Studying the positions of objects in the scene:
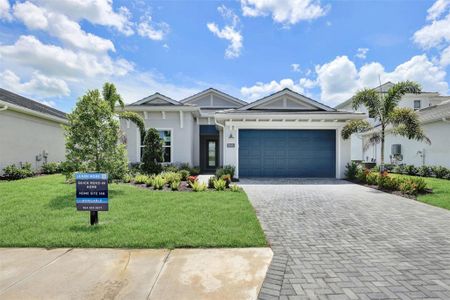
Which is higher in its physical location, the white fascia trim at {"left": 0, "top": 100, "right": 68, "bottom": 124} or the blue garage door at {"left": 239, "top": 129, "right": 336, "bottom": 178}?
the white fascia trim at {"left": 0, "top": 100, "right": 68, "bottom": 124}

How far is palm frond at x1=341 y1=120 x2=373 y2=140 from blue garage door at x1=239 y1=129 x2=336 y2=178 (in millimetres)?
1386

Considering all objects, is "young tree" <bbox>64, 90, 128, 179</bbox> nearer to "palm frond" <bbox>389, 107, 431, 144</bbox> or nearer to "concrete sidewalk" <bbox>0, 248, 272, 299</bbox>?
"concrete sidewalk" <bbox>0, 248, 272, 299</bbox>

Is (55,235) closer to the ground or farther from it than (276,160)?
closer to the ground

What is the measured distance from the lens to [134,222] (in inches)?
223

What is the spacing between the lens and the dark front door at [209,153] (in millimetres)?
19859

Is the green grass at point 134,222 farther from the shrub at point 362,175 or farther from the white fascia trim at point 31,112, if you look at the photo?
the shrub at point 362,175

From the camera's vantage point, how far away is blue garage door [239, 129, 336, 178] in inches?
573

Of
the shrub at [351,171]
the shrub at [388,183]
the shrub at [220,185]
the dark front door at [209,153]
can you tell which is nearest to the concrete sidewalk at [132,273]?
the shrub at [220,185]

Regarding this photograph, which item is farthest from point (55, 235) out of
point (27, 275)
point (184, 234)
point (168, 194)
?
point (168, 194)

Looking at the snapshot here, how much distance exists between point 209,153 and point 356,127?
36.7ft

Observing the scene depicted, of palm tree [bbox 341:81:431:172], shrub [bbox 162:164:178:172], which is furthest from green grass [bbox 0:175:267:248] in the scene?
palm tree [bbox 341:81:431:172]

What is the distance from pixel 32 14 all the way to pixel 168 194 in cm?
918

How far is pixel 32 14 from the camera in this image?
10.3 meters

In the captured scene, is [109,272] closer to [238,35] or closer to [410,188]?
[410,188]
